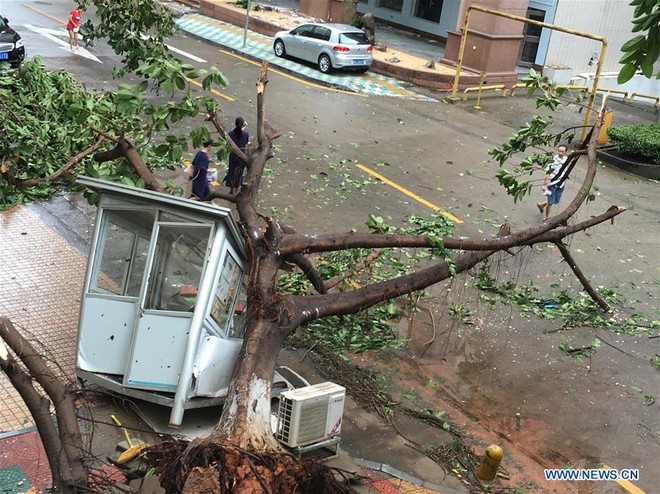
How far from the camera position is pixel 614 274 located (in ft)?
41.7

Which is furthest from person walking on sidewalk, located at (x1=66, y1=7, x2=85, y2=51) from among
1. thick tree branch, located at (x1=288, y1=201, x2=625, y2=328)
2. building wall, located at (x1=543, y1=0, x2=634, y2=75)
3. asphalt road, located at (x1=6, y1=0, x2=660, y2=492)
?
thick tree branch, located at (x1=288, y1=201, x2=625, y2=328)

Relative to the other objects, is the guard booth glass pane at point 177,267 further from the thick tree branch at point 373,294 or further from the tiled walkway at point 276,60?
the tiled walkway at point 276,60

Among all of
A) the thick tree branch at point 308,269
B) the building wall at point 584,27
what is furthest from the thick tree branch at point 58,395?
the building wall at point 584,27

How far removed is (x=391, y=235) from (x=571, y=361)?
3.36m

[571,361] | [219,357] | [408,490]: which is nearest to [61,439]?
[219,357]

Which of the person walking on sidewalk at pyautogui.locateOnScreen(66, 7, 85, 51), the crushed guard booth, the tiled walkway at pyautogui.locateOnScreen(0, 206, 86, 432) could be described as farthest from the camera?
the person walking on sidewalk at pyautogui.locateOnScreen(66, 7, 85, 51)

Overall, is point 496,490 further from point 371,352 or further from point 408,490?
point 371,352

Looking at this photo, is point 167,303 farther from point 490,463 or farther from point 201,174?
point 201,174

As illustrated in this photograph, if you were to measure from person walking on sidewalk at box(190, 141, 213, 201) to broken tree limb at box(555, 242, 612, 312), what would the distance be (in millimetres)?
5346

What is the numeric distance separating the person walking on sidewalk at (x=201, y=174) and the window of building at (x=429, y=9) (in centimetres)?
2155

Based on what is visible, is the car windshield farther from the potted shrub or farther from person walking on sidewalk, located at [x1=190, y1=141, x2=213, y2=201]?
person walking on sidewalk, located at [x1=190, y1=141, x2=213, y2=201]

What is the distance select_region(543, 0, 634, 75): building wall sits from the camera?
90.6 ft

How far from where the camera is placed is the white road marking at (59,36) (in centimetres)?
2281

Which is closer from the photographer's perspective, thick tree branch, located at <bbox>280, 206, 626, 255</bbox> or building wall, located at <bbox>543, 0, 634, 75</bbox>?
thick tree branch, located at <bbox>280, 206, 626, 255</bbox>
